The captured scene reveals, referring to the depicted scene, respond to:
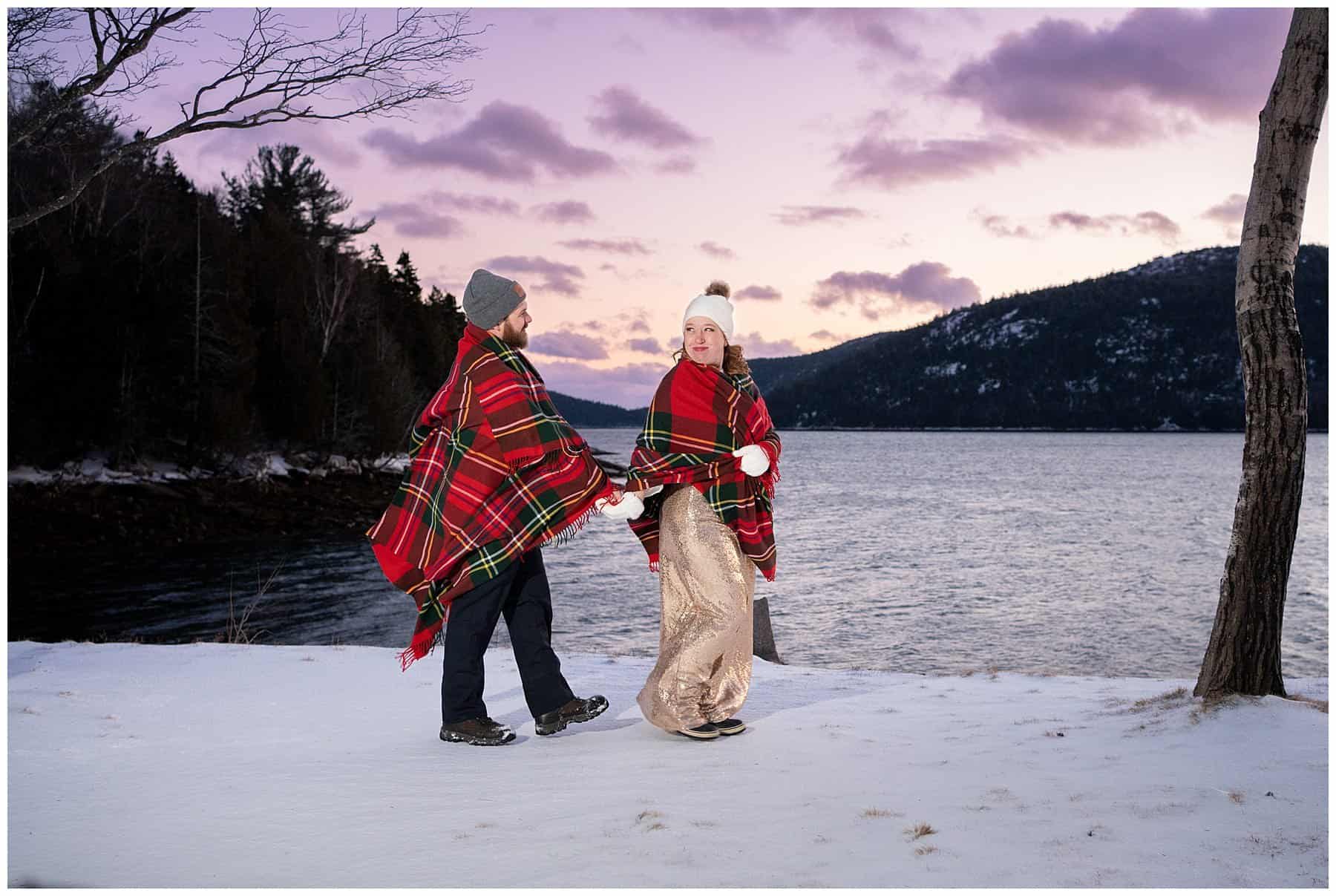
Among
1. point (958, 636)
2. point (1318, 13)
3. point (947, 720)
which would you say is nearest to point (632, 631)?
point (958, 636)

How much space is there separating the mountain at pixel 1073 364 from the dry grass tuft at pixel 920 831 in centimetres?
15575

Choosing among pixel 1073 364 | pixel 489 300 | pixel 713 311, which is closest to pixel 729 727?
pixel 713 311

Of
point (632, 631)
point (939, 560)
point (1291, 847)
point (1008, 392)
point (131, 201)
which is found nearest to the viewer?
point (1291, 847)

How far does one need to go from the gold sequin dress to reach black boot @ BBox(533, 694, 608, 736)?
0.89ft

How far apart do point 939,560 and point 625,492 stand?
23.1 meters

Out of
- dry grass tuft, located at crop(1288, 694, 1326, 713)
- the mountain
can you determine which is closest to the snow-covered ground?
dry grass tuft, located at crop(1288, 694, 1326, 713)

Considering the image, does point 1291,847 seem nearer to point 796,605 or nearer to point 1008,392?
point 796,605

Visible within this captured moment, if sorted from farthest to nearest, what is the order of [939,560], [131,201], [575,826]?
[131,201]
[939,560]
[575,826]

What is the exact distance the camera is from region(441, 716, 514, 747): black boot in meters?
4.56

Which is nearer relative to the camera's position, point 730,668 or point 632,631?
point 730,668

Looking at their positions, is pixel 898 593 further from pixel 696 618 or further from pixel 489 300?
pixel 489 300

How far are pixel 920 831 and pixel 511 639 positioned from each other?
198cm

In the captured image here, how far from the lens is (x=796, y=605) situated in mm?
18875

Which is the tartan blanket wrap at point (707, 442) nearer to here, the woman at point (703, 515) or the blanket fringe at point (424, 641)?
the woman at point (703, 515)
